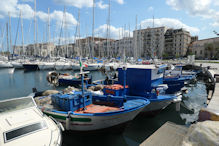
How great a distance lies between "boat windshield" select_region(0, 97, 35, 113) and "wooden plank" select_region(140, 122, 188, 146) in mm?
6810

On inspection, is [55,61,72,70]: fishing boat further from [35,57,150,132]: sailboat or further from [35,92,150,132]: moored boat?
[35,92,150,132]: moored boat

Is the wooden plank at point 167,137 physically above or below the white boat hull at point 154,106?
above

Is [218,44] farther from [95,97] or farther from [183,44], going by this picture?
[95,97]

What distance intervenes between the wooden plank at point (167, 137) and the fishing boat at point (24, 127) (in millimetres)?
3806

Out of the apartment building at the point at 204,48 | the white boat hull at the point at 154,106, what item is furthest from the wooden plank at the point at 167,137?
the apartment building at the point at 204,48

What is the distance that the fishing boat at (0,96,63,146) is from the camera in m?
5.49

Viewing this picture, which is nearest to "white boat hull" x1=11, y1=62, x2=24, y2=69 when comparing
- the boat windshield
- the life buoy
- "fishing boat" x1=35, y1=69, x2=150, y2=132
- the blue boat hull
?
the blue boat hull

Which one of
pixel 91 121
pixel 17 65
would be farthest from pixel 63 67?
pixel 91 121

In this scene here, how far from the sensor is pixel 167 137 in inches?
189

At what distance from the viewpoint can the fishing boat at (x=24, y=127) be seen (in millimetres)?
5488

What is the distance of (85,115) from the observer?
317 inches

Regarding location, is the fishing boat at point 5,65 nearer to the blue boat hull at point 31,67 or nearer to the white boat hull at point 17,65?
the white boat hull at point 17,65

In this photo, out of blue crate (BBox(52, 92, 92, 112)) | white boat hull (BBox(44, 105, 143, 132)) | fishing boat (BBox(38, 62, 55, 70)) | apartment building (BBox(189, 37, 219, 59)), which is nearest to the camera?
white boat hull (BBox(44, 105, 143, 132))

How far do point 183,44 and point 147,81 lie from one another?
104 meters
